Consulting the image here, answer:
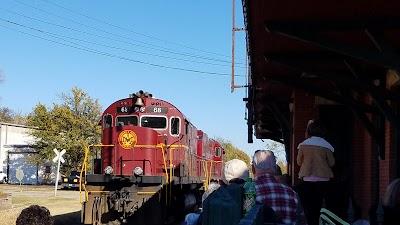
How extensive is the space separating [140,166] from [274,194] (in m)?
10.5

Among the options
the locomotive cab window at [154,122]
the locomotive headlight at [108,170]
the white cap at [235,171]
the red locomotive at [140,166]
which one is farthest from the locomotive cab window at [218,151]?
the white cap at [235,171]

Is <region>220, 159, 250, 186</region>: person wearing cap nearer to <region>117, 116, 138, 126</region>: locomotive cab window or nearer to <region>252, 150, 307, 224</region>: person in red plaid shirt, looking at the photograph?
<region>252, 150, 307, 224</region>: person in red plaid shirt

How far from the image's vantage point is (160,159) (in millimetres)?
15922

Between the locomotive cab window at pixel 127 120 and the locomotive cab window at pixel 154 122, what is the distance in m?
0.19

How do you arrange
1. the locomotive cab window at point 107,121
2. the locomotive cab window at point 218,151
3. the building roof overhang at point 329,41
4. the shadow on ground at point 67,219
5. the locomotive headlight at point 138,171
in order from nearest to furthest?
the building roof overhang at point 329,41
the locomotive headlight at point 138,171
the locomotive cab window at point 107,121
the shadow on ground at point 67,219
the locomotive cab window at point 218,151

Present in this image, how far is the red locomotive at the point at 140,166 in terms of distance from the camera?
567 inches

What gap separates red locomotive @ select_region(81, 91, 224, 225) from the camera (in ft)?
47.3

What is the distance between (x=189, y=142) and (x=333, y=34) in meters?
11.9

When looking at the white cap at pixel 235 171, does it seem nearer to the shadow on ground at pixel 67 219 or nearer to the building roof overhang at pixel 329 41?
the building roof overhang at pixel 329 41

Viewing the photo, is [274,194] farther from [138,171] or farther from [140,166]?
[140,166]

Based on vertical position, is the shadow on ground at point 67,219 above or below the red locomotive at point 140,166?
below

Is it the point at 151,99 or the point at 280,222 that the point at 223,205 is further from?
the point at 151,99

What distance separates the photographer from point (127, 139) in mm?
15477

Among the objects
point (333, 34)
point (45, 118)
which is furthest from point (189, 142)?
point (45, 118)
